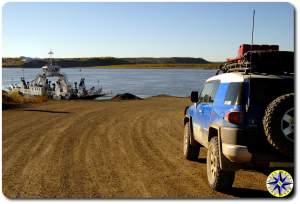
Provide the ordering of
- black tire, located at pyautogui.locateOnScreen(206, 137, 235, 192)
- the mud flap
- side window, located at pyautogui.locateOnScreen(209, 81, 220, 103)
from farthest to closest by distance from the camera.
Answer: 1. side window, located at pyautogui.locateOnScreen(209, 81, 220, 103)
2. black tire, located at pyautogui.locateOnScreen(206, 137, 235, 192)
3. the mud flap

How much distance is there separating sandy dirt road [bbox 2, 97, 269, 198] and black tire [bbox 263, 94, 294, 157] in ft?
4.05

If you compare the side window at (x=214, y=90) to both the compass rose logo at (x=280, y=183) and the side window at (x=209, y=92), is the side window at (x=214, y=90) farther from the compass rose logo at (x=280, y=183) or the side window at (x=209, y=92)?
the compass rose logo at (x=280, y=183)

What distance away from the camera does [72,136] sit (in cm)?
1324

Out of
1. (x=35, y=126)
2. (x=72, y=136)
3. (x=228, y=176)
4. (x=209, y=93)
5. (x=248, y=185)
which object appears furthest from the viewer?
(x=35, y=126)

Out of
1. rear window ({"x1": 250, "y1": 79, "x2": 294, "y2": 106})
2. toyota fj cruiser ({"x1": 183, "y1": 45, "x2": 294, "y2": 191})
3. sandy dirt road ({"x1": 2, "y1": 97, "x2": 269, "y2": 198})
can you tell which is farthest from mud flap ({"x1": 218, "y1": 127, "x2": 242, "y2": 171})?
rear window ({"x1": 250, "y1": 79, "x2": 294, "y2": 106})

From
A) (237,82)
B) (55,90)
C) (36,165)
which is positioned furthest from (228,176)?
(55,90)

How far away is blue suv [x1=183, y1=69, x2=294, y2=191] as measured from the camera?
6.15 metres

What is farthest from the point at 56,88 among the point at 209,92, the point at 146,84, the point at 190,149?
the point at 209,92

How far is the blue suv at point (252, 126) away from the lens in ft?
20.2

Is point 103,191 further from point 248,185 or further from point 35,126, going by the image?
point 35,126

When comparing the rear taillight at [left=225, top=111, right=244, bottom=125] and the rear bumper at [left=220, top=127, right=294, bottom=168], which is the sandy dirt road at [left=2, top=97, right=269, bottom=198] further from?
the rear taillight at [left=225, top=111, right=244, bottom=125]

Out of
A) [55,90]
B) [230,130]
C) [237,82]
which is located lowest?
[55,90]

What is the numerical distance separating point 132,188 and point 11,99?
24801mm

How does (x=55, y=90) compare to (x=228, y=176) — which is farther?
(x=55, y=90)
